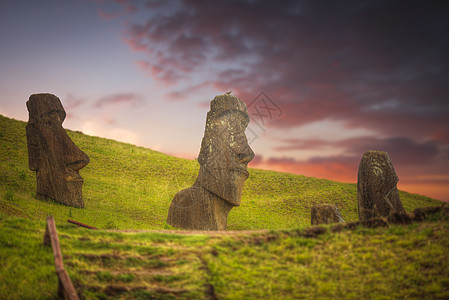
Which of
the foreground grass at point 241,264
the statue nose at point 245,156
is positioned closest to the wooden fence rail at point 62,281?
the foreground grass at point 241,264

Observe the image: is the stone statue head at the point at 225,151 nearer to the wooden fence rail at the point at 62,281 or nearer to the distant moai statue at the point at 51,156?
the distant moai statue at the point at 51,156

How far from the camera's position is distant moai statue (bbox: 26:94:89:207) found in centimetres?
1817

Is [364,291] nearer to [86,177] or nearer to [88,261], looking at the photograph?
[88,261]

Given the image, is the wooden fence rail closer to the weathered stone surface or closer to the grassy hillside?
the grassy hillside

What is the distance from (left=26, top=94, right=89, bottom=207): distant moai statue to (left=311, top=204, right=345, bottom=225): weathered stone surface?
469 inches

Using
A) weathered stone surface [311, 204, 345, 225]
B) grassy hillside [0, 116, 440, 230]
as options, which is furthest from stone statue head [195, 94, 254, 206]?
grassy hillside [0, 116, 440, 230]

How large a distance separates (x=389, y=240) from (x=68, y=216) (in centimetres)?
1348

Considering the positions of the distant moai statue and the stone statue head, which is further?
the distant moai statue

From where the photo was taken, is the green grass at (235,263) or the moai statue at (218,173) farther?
the moai statue at (218,173)

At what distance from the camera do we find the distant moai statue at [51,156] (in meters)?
18.2

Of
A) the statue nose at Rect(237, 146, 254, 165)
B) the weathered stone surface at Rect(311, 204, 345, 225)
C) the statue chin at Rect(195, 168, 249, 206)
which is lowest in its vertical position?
the weathered stone surface at Rect(311, 204, 345, 225)

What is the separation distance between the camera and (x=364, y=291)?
22.2ft

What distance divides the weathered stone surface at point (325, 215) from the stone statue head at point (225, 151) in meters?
3.40

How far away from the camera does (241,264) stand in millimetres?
7840
